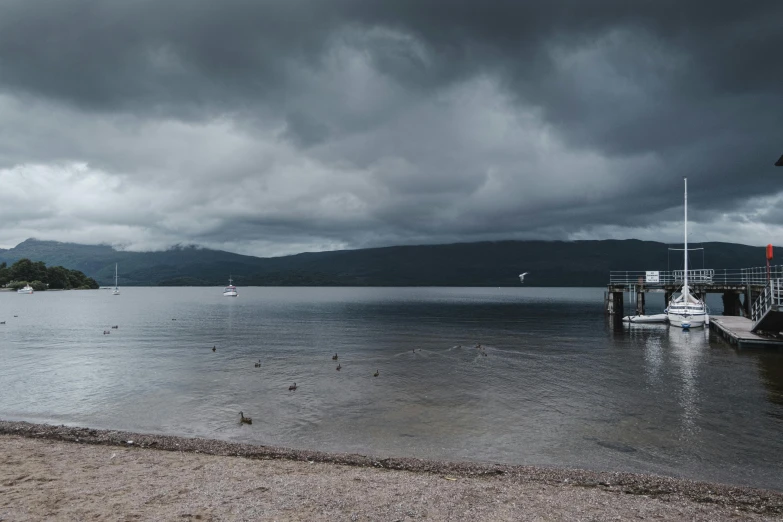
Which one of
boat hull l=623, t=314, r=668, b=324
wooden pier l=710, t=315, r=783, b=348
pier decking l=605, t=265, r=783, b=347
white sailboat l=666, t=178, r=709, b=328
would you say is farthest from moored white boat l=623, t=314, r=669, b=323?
wooden pier l=710, t=315, r=783, b=348

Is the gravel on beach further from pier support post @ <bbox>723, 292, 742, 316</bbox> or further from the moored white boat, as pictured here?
pier support post @ <bbox>723, 292, 742, 316</bbox>

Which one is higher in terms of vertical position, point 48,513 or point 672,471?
point 48,513

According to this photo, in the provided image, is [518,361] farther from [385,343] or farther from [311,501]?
[311,501]

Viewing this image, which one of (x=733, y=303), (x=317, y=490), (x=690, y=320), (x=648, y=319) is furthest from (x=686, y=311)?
(x=317, y=490)

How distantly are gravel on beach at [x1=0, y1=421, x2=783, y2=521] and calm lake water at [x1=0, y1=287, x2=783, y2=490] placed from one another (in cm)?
271

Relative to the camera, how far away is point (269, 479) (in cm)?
1391

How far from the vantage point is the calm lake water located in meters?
19.0

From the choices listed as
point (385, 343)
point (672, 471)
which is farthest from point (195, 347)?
point (672, 471)

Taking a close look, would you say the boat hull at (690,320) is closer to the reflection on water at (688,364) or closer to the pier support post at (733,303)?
the reflection on water at (688,364)

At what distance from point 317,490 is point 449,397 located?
16352 mm

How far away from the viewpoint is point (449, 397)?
1110 inches

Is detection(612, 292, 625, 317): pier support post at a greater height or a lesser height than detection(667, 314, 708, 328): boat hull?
greater

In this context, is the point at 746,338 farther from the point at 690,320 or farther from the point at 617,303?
the point at 617,303

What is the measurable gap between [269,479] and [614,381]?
89.5ft
